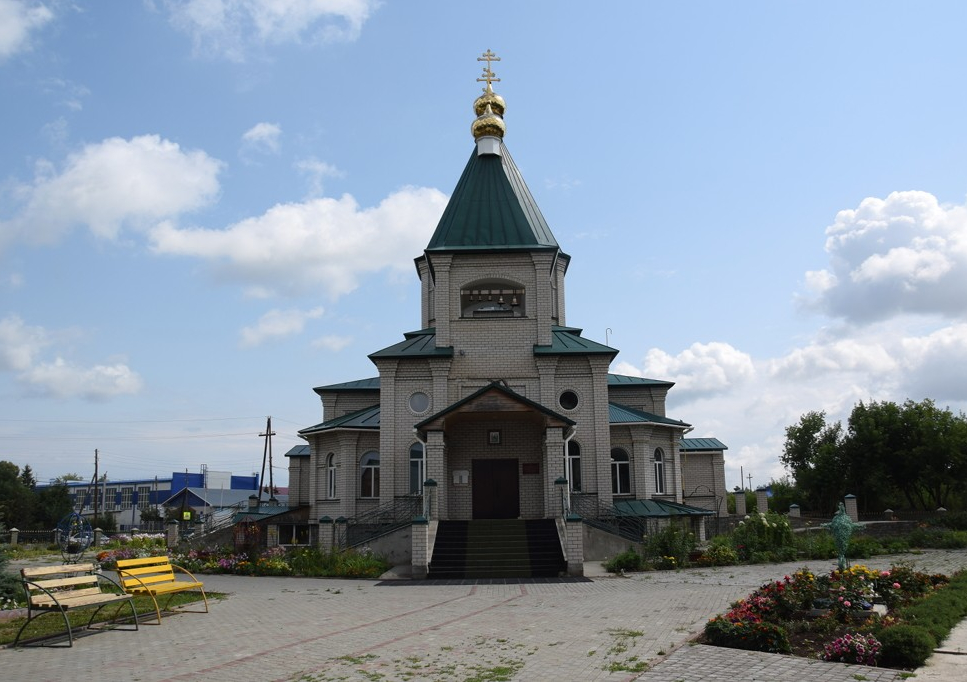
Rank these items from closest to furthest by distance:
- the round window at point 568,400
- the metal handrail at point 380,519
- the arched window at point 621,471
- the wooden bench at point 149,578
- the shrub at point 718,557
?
the wooden bench at point 149,578 < the shrub at point 718,557 < the metal handrail at point 380,519 < the round window at point 568,400 < the arched window at point 621,471

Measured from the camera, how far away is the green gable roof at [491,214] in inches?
922

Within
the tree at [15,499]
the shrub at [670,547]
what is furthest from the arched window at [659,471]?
the tree at [15,499]

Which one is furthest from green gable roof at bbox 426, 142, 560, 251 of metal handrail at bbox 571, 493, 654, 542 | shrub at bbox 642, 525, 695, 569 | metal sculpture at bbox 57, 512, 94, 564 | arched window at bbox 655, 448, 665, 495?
metal sculpture at bbox 57, 512, 94, 564

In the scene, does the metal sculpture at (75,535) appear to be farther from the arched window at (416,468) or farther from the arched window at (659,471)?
the arched window at (659,471)

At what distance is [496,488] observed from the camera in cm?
2177

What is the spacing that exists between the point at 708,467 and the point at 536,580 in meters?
17.3

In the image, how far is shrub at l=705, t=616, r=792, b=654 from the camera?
7.96 m

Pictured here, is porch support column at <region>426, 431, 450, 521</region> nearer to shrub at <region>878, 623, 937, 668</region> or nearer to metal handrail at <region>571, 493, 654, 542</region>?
metal handrail at <region>571, 493, 654, 542</region>

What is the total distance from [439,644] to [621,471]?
1639 cm

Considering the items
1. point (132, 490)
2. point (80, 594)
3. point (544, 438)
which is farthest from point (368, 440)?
point (132, 490)

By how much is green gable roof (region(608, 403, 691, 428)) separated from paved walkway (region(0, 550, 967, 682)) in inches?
400

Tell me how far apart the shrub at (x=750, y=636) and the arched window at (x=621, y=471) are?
16050 mm

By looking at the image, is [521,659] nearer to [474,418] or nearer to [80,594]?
[80,594]

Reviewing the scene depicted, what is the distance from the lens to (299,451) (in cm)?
2966
